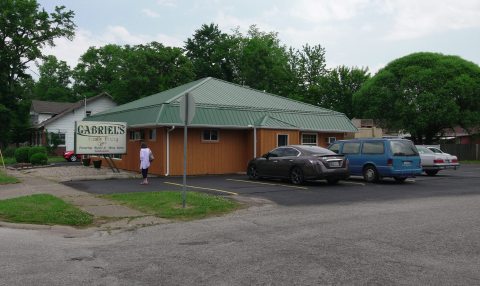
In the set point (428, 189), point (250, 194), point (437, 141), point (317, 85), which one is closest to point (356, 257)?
point (250, 194)

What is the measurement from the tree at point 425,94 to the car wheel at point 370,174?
25843 mm

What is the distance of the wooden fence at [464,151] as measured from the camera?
4550 cm

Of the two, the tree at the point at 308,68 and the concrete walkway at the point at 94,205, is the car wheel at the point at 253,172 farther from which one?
the tree at the point at 308,68

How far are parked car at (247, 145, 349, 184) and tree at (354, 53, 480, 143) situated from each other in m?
27.8

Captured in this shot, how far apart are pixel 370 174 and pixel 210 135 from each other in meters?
8.74

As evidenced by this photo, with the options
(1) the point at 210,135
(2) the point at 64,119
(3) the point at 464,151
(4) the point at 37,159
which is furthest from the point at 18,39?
(3) the point at 464,151

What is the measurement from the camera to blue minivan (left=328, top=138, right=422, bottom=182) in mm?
18109

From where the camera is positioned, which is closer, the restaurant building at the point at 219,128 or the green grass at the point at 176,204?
the green grass at the point at 176,204

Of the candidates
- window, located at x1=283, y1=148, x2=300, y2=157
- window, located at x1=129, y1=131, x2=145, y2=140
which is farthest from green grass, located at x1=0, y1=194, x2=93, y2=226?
window, located at x1=129, y1=131, x2=145, y2=140

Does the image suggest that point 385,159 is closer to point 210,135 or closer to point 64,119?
Answer: point 210,135

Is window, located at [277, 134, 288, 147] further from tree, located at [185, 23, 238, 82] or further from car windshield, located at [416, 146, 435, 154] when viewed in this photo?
tree, located at [185, 23, 238, 82]

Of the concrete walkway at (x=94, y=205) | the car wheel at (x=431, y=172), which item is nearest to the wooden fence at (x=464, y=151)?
the car wheel at (x=431, y=172)

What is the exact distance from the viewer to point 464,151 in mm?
45844

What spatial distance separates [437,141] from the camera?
48.9 metres
